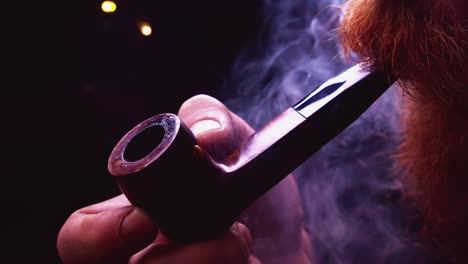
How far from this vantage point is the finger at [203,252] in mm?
825

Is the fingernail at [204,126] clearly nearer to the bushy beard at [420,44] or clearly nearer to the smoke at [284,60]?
the bushy beard at [420,44]

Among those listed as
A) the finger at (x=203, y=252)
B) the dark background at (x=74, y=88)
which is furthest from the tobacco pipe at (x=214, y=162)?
the dark background at (x=74, y=88)

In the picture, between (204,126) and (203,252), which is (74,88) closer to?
(204,126)

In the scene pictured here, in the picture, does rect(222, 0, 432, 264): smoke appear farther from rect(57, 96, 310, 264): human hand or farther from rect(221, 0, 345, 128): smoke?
rect(57, 96, 310, 264): human hand

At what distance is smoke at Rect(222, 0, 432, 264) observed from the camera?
68.1 inches

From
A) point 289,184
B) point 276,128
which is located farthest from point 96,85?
point 276,128

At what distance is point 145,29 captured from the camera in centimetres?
164

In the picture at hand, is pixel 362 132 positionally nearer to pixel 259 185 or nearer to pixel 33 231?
pixel 259 185

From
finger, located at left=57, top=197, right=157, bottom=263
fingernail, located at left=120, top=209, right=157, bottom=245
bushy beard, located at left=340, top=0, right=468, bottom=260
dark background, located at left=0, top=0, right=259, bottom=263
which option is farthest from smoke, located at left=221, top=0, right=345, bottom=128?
fingernail, located at left=120, top=209, right=157, bottom=245

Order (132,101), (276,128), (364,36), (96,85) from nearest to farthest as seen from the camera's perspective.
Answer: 1. (276,128)
2. (364,36)
3. (96,85)
4. (132,101)

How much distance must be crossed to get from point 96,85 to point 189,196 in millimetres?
1105

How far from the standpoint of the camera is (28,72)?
57.1 inches

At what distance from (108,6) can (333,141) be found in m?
1.28

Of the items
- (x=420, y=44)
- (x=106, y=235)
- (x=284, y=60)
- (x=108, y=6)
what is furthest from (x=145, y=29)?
(x=420, y=44)
